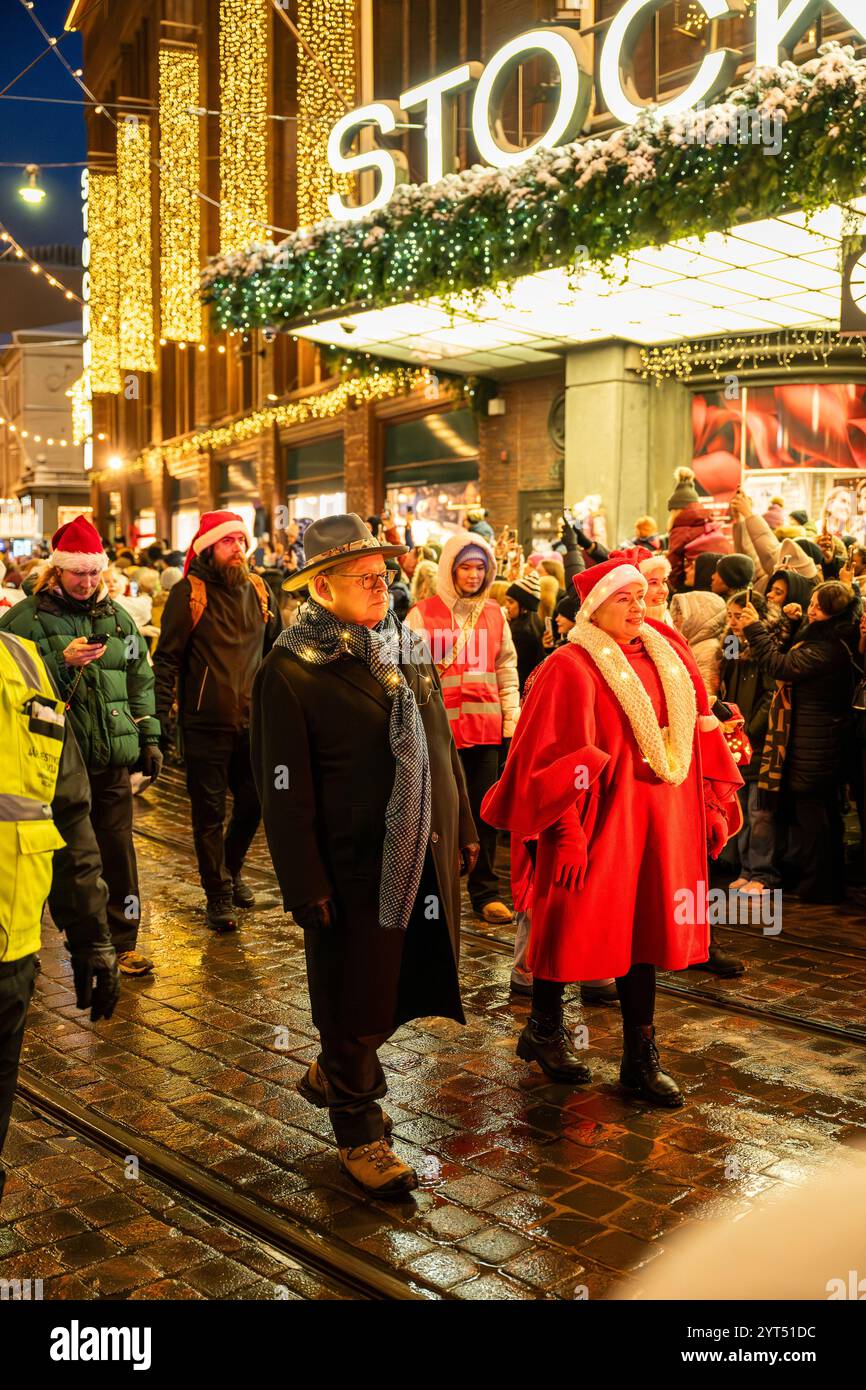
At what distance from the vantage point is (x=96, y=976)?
3.65m

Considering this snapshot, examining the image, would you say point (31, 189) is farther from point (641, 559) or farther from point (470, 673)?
point (641, 559)

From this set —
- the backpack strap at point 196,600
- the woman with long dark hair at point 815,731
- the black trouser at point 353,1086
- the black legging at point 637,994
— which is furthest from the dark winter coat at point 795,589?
the black trouser at point 353,1086

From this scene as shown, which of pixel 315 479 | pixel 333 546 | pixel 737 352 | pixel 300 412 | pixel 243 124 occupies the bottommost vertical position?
pixel 333 546

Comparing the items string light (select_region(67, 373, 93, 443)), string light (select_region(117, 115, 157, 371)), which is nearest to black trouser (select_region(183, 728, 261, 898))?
string light (select_region(117, 115, 157, 371))

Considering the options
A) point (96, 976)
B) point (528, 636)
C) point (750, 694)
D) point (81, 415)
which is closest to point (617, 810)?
point (96, 976)

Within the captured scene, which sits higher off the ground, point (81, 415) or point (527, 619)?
point (81, 415)

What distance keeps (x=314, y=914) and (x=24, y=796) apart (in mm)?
1274

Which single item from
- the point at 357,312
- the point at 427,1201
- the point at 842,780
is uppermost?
the point at 357,312

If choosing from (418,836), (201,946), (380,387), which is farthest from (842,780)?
(380,387)

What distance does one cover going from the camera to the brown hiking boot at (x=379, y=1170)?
166 inches

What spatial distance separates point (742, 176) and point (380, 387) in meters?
10.4

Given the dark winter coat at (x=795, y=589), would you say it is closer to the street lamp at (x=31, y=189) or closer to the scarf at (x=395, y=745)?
the scarf at (x=395, y=745)

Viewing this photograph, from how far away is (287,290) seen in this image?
15.2 metres

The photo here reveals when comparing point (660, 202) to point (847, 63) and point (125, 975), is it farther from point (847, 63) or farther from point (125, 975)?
point (125, 975)
